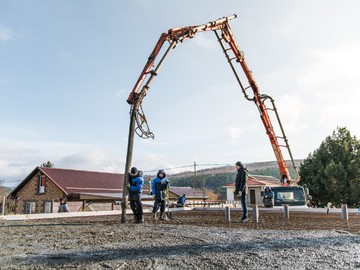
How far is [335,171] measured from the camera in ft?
89.9

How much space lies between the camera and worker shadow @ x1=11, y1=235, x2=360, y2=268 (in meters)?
4.98

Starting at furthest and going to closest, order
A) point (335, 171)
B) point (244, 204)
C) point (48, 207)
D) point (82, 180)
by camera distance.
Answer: point (82, 180), point (48, 207), point (335, 171), point (244, 204)

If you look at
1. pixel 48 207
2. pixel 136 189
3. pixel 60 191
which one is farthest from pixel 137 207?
pixel 48 207

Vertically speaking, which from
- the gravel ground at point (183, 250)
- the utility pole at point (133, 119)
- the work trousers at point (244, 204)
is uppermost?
the utility pole at point (133, 119)

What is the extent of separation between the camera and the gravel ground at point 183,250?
4754mm

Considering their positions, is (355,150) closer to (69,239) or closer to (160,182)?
(160,182)

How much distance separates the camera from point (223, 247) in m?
5.95

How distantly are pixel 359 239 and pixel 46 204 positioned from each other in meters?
31.1

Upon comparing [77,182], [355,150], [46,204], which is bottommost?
[46,204]

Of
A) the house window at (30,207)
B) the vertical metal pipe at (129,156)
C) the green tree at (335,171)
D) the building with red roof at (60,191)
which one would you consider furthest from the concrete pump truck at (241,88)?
the house window at (30,207)

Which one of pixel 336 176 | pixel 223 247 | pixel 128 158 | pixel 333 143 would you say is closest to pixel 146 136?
pixel 128 158

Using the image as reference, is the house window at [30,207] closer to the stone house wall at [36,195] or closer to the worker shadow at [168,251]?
the stone house wall at [36,195]

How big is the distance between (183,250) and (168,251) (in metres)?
0.27

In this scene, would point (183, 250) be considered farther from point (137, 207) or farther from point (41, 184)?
point (41, 184)
